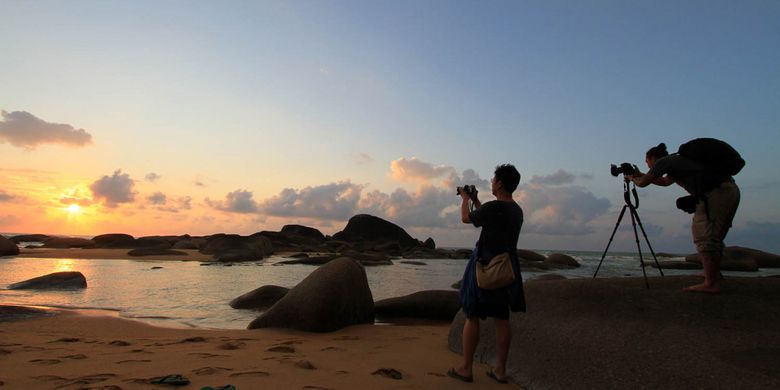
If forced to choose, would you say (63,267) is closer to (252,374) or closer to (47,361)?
(47,361)

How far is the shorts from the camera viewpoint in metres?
4.57

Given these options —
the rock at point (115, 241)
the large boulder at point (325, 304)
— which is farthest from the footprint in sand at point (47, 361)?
the rock at point (115, 241)

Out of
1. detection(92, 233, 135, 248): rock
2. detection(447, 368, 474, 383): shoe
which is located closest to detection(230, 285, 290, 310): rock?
detection(447, 368, 474, 383): shoe

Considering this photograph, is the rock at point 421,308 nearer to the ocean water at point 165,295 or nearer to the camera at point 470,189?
the ocean water at point 165,295

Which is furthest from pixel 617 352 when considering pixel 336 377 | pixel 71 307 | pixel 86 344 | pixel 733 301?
pixel 71 307

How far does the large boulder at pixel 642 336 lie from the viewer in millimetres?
3523

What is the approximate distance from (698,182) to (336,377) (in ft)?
13.4

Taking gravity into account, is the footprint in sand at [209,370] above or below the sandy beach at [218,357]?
above

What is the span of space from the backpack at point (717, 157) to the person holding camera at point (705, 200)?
51 millimetres

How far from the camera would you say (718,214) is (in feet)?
15.0

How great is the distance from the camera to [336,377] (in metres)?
3.83

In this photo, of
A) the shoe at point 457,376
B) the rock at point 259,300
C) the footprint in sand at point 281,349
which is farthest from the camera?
the rock at point 259,300

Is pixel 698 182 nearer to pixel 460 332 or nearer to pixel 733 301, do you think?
pixel 733 301

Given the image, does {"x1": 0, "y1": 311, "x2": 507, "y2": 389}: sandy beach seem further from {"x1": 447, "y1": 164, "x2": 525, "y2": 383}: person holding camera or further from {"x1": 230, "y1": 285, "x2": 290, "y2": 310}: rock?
{"x1": 230, "y1": 285, "x2": 290, "y2": 310}: rock
